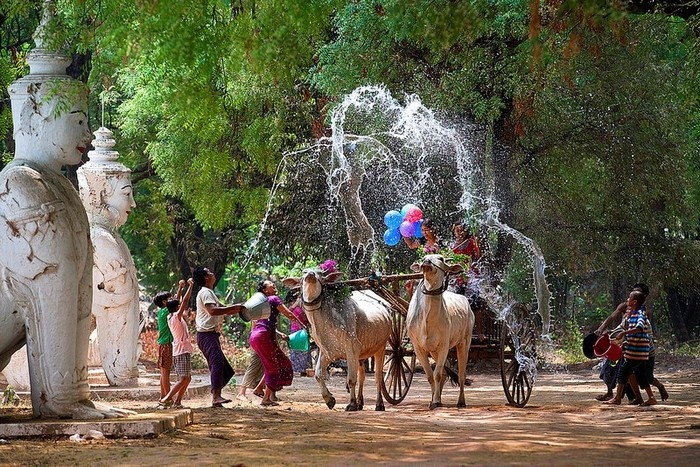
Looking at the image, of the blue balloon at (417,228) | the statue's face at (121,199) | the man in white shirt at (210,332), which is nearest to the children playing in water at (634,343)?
the blue balloon at (417,228)

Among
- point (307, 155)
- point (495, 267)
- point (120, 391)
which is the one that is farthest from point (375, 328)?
point (307, 155)

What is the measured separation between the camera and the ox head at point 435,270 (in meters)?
17.0

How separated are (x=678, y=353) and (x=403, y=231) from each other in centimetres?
1502

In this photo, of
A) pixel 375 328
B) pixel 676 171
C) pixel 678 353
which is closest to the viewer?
pixel 375 328

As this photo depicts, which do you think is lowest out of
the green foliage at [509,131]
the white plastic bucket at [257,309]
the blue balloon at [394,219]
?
the white plastic bucket at [257,309]

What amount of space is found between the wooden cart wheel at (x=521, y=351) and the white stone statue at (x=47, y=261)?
7.03m

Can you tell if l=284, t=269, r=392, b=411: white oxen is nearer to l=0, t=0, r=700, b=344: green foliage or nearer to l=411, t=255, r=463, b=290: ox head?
l=411, t=255, r=463, b=290: ox head

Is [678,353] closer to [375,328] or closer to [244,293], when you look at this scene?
[244,293]

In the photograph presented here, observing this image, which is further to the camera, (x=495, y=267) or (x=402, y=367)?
(x=495, y=267)

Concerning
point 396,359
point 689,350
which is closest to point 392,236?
point 396,359

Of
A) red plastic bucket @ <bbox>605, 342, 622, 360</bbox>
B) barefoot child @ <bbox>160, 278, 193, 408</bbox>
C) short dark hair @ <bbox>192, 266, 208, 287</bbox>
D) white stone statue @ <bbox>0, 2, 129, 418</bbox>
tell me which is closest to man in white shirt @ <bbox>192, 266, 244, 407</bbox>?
short dark hair @ <bbox>192, 266, 208, 287</bbox>

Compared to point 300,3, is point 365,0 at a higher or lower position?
higher

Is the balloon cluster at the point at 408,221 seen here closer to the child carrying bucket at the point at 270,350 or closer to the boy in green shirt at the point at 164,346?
the child carrying bucket at the point at 270,350

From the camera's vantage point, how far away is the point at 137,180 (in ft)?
110
